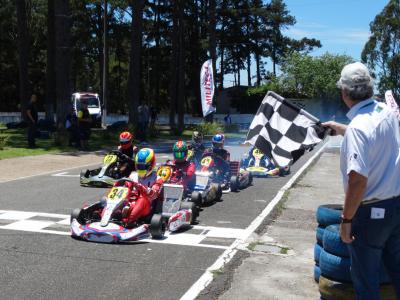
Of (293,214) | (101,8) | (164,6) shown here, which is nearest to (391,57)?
(164,6)

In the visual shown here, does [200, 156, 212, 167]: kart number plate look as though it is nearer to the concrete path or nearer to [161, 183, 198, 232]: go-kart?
the concrete path

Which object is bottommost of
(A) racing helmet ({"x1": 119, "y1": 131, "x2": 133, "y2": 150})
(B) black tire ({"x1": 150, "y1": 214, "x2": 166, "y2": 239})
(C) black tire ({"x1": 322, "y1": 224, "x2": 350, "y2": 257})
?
(B) black tire ({"x1": 150, "y1": 214, "x2": 166, "y2": 239})

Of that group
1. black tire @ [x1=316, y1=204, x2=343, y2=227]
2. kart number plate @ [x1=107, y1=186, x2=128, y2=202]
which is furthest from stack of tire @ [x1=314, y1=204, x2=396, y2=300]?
kart number plate @ [x1=107, y1=186, x2=128, y2=202]

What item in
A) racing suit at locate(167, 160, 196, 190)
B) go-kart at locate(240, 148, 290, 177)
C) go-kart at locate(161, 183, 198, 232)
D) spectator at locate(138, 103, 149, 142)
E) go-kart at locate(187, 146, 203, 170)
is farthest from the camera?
spectator at locate(138, 103, 149, 142)

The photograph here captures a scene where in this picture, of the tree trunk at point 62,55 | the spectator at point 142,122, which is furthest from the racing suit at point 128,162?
the spectator at point 142,122

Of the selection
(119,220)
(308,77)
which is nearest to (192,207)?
(119,220)

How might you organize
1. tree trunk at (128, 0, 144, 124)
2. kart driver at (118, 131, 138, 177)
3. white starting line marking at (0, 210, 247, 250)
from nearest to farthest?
white starting line marking at (0, 210, 247, 250)
kart driver at (118, 131, 138, 177)
tree trunk at (128, 0, 144, 124)

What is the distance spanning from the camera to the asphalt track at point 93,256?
5.19m

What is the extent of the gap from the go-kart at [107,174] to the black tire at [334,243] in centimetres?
725

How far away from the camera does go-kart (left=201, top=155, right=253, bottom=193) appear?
1144 cm

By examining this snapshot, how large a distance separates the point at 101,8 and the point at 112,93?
17.8 m

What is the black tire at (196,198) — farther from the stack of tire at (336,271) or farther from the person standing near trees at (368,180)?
the person standing near trees at (368,180)

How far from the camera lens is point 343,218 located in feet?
11.6

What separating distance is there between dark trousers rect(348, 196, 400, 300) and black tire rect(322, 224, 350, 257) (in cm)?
80
